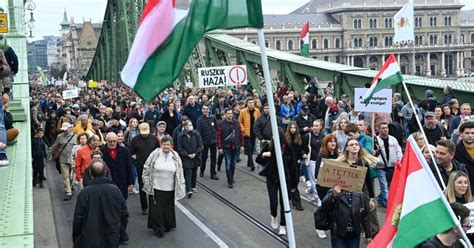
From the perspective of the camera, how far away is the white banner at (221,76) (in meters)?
18.5

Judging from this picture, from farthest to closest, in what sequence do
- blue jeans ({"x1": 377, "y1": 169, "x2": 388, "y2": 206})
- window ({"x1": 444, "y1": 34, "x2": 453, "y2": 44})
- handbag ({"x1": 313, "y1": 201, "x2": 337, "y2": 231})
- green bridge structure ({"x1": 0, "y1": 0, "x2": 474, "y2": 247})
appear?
1. window ({"x1": 444, "y1": 34, "x2": 453, "y2": 44})
2. blue jeans ({"x1": 377, "y1": 169, "x2": 388, "y2": 206})
3. handbag ({"x1": 313, "y1": 201, "x2": 337, "y2": 231})
4. green bridge structure ({"x1": 0, "y1": 0, "x2": 474, "y2": 247})

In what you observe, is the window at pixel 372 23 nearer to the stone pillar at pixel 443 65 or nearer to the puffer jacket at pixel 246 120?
the stone pillar at pixel 443 65

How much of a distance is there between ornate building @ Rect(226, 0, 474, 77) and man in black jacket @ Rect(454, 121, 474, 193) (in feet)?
383

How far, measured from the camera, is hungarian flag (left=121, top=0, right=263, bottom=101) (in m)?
4.86

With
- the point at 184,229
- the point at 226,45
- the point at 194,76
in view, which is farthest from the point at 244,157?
the point at 194,76

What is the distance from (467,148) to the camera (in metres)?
8.34

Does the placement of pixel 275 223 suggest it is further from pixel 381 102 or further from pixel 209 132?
pixel 209 132

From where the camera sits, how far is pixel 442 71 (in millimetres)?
127562

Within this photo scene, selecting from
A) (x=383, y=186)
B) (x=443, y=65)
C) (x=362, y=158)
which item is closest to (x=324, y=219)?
(x=362, y=158)

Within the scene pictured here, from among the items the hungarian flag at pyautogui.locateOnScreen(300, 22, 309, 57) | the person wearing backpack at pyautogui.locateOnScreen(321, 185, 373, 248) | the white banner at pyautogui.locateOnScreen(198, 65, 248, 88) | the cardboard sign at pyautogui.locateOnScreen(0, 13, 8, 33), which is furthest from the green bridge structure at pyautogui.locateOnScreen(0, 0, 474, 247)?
the person wearing backpack at pyautogui.locateOnScreen(321, 185, 373, 248)

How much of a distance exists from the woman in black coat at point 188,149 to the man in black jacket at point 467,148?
5114mm

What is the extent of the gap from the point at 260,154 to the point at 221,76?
8820mm

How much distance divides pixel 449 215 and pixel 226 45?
2102 centimetres

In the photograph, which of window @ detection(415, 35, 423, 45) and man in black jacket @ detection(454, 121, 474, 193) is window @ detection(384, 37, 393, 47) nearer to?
window @ detection(415, 35, 423, 45)
